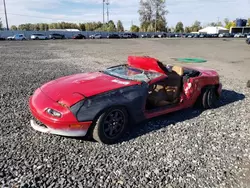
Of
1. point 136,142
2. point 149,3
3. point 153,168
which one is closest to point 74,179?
point 153,168

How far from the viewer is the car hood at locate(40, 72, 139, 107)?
11.0ft

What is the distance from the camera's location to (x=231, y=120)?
4.62 meters

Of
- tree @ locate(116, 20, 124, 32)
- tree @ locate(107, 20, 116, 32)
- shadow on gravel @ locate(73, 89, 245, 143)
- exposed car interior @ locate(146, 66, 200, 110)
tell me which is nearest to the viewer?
shadow on gravel @ locate(73, 89, 245, 143)

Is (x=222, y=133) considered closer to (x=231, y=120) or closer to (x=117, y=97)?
(x=231, y=120)

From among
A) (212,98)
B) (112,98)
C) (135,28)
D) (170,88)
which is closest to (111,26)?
(135,28)

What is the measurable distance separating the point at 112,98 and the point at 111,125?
435 mm

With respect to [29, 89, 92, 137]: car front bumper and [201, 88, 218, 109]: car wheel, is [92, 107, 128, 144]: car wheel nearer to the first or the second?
[29, 89, 92, 137]: car front bumper

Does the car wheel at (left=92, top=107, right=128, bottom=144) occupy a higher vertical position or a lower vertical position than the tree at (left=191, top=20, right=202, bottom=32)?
lower

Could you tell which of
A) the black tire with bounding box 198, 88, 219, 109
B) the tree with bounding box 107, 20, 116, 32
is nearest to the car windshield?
the black tire with bounding box 198, 88, 219, 109

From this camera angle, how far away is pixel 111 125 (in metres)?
3.46

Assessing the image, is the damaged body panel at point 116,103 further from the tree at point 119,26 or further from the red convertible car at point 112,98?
the tree at point 119,26

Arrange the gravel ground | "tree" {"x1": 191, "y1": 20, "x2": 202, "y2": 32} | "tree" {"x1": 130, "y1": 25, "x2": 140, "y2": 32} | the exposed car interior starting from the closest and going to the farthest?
the gravel ground → the exposed car interior → "tree" {"x1": 130, "y1": 25, "x2": 140, "y2": 32} → "tree" {"x1": 191, "y1": 20, "x2": 202, "y2": 32}

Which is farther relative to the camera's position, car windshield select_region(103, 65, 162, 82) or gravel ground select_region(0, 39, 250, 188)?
car windshield select_region(103, 65, 162, 82)

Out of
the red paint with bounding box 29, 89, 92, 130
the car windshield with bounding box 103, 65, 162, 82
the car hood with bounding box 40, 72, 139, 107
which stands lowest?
the red paint with bounding box 29, 89, 92, 130
